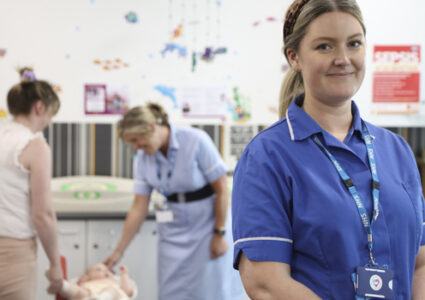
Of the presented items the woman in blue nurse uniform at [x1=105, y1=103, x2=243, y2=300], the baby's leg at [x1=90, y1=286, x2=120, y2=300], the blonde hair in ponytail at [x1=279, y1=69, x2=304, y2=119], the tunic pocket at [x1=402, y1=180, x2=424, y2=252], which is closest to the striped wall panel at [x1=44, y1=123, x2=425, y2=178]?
the woman in blue nurse uniform at [x1=105, y1=103, x2=243, y2=300]

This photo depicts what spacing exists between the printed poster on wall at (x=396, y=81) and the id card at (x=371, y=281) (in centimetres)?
261

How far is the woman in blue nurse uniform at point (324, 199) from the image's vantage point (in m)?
0.99

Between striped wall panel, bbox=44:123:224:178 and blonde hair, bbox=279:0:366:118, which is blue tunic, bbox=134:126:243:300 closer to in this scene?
striped wall panel, bbox=44:123:224:178

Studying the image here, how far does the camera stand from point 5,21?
11.8 feet

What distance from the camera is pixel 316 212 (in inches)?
38.7

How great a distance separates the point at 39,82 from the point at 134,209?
2.90 ft

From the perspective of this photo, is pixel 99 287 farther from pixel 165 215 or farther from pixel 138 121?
pixel 138 121

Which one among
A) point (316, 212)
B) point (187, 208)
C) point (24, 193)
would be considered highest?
point (316, 212)

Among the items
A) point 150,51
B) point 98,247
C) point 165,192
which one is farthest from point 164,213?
point 150,51

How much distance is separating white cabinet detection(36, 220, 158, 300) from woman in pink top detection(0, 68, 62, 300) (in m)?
0.92

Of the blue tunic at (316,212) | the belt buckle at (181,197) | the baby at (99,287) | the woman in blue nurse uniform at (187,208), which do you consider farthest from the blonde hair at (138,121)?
the blue tunic at (316,212)

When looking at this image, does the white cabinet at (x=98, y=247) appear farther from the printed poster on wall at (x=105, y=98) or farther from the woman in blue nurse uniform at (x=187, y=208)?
the printed poster on wall at (x=105, y=98)

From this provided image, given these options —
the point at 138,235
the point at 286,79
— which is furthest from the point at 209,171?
the point at 286,79

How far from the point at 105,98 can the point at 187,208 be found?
4.93 ft
